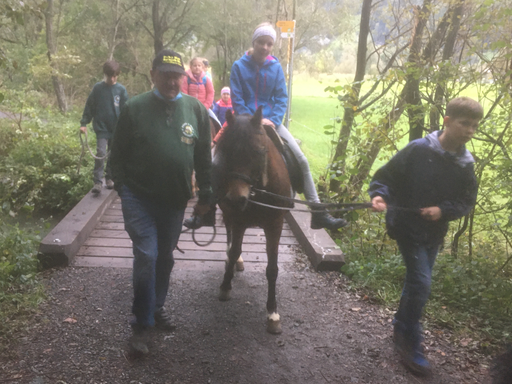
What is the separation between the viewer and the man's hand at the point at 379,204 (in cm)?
303

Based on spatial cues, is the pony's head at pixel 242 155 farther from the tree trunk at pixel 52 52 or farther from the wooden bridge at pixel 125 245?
the tree trunk at pixel 52 52

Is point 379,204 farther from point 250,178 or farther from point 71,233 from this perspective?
point 71,233

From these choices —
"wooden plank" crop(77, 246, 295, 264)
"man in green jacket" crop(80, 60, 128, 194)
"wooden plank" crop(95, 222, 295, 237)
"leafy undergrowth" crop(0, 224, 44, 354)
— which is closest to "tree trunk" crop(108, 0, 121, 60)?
"man in green jacket" crop(80, 60, 128, 194)

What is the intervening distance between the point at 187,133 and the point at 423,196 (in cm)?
201

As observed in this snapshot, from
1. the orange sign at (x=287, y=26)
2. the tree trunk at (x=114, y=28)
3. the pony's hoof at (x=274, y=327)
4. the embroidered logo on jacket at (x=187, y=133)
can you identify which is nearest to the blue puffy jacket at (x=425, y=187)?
the pony's hoof at (x=274, y=327)

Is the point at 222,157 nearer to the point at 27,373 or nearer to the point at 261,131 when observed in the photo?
the point at 261,131

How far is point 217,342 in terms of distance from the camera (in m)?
3.66

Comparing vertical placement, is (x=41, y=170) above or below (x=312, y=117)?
above

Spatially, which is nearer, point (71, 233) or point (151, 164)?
point (151, 164)

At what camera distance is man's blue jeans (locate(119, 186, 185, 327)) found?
10.1ft

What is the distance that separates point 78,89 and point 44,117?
692 centimetres

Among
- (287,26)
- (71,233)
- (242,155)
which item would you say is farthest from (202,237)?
(287,26)

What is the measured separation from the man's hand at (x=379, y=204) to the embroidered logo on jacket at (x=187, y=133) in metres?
1.59

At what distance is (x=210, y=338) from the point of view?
372cm
